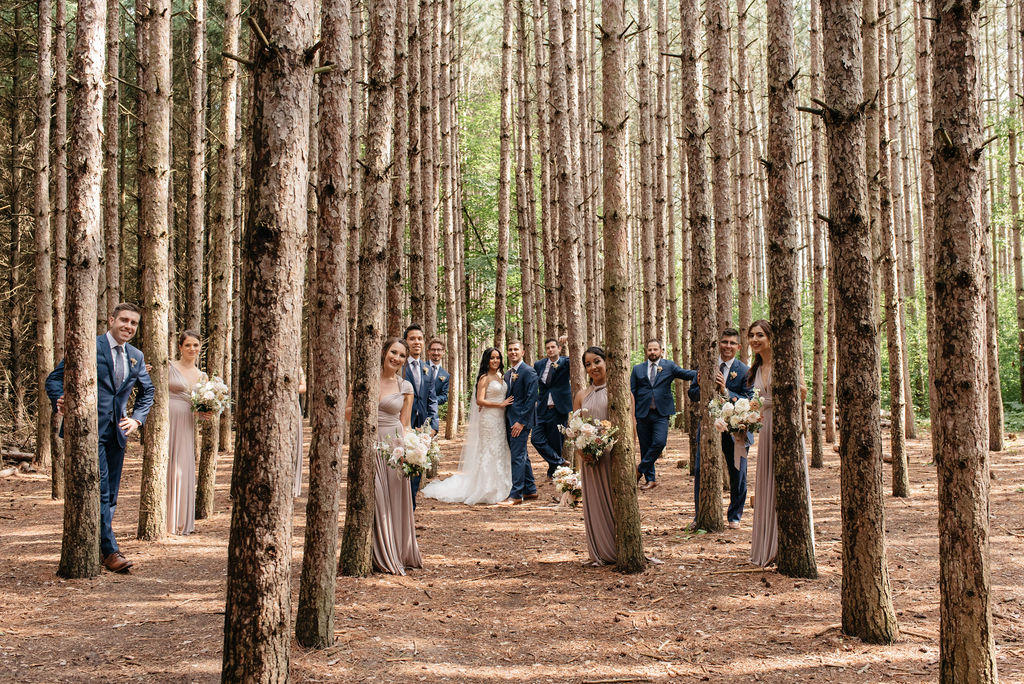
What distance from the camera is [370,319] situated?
19.3 ft

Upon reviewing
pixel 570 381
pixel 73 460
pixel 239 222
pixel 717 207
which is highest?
pixel 239 222

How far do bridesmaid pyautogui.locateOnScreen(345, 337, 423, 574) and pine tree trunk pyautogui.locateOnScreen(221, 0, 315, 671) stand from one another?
2.67m

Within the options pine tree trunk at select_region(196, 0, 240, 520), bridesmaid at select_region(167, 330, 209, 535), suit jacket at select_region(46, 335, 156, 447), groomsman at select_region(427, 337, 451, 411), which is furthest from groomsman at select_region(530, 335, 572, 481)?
suit jacket at select_region(46, 335, 156, 447)

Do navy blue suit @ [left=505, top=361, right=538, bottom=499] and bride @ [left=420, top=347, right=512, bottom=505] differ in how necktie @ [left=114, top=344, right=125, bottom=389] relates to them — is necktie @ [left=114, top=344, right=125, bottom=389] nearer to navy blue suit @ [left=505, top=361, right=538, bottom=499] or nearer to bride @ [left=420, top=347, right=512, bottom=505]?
bride @ [left=420, top=347, right=512, bottom=505]

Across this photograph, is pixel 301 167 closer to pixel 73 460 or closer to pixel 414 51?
pixel 73 460

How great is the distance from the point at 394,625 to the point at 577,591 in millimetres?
1519

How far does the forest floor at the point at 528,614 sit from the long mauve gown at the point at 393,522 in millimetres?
194

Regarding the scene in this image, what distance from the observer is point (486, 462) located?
1067cm

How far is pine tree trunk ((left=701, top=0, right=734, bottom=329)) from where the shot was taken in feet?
25.8

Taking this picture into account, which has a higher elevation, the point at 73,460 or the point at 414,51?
the point at 414,51

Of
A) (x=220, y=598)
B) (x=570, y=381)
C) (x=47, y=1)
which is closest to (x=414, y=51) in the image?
(x=47, y=1)

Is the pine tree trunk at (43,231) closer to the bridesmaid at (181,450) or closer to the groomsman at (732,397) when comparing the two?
the bridesmaid at (181,450)

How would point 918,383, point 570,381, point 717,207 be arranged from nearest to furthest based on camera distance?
point 717,207 → point 570,381 → point 918,383

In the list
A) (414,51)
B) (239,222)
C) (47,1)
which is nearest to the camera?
(47,1)
